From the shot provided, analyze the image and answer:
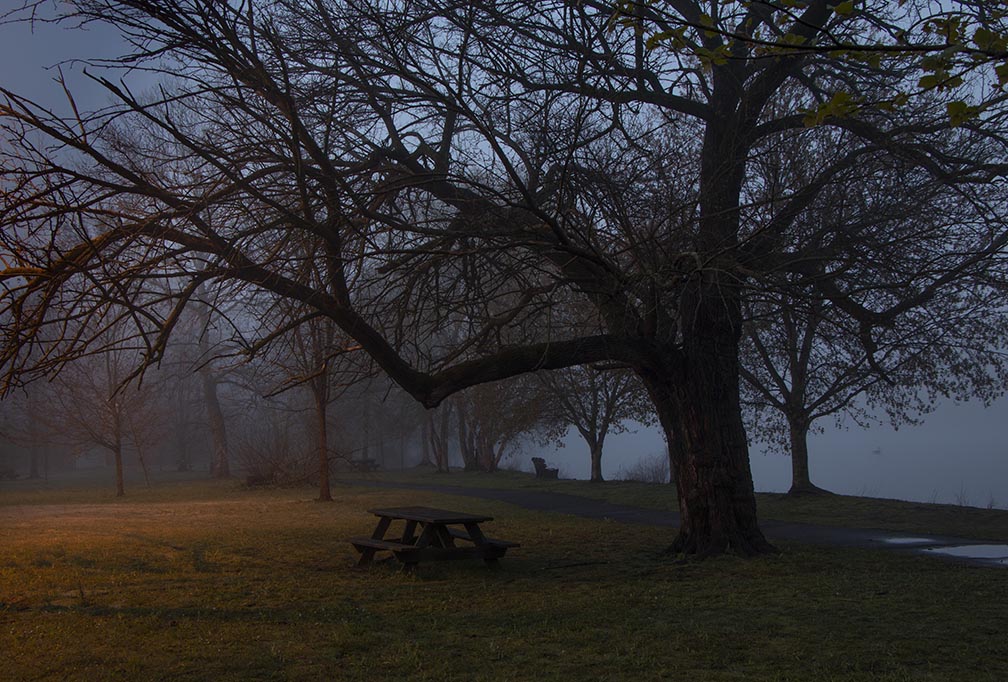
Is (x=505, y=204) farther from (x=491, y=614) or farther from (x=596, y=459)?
(x=596, y=459)

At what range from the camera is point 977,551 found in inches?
454

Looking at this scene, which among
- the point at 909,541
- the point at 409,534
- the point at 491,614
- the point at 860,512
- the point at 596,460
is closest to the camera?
the point at 491,614

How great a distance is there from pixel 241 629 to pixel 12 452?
51.7 metres

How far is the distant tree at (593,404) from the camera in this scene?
91.2ft

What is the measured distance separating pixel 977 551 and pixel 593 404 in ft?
61.5

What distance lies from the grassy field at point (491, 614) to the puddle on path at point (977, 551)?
2.62 ft

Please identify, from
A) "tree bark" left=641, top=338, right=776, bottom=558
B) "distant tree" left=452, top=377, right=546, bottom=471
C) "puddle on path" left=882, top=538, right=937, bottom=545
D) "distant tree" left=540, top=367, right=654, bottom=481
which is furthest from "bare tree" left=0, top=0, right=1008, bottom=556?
"distant tree" left=452, top=377, right=546, bottom=471

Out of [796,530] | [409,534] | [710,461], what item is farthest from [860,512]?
[409,534]

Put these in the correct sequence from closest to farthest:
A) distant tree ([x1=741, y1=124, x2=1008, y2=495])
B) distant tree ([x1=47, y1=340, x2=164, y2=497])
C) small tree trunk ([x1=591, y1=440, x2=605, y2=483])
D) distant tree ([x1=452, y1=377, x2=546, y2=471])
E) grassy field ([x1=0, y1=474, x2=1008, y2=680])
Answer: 1. grassy field ([x1=0, y1=474, x2=1008, y2=680])
2. distant tree ([x1=741, y1=124, x2=1008, y2=495])
3. distant tree ([x1=47, y1=340, x2=164, y2=497])
4. small tree trunk ([x1=591, y1=440, x2=605, y2=483])
5. distant tree ([x1=452, y1=377, x2=546, y2=471])

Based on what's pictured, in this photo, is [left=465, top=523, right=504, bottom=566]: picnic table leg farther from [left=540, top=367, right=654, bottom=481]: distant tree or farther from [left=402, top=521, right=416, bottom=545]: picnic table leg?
[left=540, top=367, right=654, bottom=481]: distant tree

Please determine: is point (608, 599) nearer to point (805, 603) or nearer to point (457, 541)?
point (805, 603)

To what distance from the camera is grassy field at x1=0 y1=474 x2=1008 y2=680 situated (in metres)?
5.46

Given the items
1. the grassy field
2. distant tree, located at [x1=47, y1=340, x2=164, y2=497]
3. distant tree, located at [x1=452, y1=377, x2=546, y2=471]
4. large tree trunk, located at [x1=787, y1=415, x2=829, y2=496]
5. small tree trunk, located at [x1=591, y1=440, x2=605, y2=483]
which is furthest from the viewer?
distant tree, located at [x1=452, y1=377, x2=546, y2=471]

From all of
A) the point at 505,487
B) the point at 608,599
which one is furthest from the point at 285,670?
the point at 505,487
